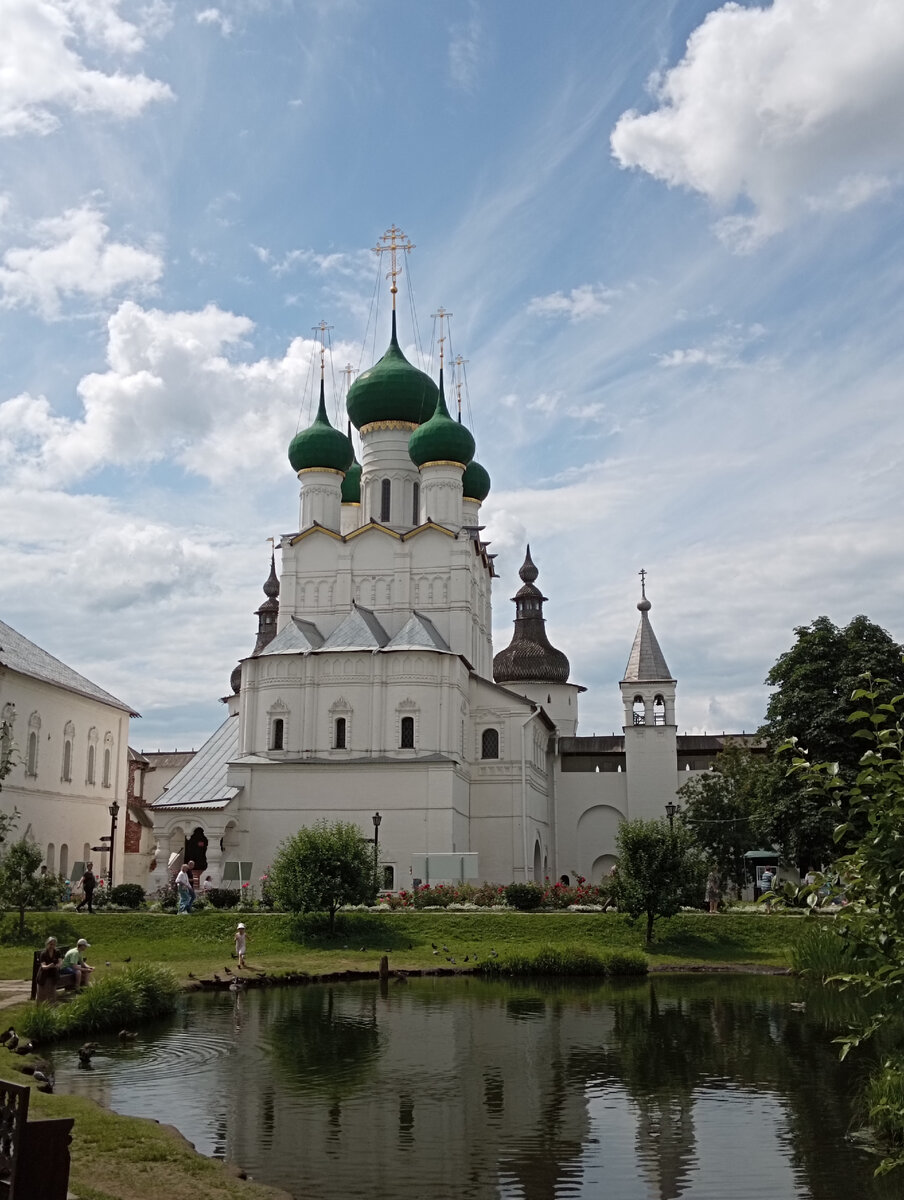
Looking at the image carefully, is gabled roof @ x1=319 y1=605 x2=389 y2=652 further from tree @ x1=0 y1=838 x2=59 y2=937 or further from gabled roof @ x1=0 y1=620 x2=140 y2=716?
tree @ x1=0 y1=838 x2=59 y2=937

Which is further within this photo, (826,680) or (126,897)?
(826,680)

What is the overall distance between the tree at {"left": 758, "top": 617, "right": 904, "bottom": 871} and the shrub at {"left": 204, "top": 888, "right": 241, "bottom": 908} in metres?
14.5

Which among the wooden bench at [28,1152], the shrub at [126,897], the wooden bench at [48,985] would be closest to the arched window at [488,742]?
the shrub at [126,897]

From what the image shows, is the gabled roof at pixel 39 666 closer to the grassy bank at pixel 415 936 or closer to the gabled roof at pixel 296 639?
the gabled roof at pixel 296 639

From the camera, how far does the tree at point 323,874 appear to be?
27172mm

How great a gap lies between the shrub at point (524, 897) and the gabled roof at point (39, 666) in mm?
16435

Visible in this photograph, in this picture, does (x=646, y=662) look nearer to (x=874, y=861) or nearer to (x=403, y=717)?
(x=403, y=717)

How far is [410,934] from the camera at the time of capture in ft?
91.9

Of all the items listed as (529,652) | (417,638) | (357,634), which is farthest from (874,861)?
(529,652)

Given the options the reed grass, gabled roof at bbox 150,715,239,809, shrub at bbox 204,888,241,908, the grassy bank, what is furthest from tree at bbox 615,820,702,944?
gabled roof at bbox 150,715,239,809

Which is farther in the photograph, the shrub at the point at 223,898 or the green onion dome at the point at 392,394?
the green onion dome at the point at 392,394

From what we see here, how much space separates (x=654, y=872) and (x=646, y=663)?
21257 millimetres

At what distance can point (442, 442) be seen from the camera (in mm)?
42344

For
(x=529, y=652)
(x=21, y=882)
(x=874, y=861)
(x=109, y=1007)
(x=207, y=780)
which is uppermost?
(x=529, y=652)
